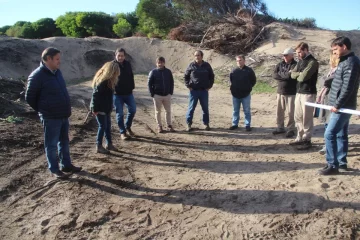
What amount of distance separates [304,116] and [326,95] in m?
0.52

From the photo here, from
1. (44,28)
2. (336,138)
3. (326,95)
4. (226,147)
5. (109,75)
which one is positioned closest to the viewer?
(336,138)

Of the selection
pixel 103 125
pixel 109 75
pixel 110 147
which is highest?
pixel 109 75

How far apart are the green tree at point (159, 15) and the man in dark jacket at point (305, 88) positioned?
17.1 metres

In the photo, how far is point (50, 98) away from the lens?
446 centimetres

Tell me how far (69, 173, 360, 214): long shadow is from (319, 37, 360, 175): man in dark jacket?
33.7 inches

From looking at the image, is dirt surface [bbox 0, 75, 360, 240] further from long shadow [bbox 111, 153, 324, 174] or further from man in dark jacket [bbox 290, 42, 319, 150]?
man in dark jacket [bbox 290, 42, 319, 150]

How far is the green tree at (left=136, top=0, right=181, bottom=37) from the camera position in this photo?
2189 centimetres

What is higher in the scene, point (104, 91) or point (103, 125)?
point (104, 91)

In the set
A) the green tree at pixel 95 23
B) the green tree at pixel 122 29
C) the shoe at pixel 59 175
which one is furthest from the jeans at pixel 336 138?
the green tree at pixel 95 23

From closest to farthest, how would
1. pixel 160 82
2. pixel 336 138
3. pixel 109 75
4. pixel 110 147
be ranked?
1. pixel 336 138
2. pixel 109 75
3. pixel 110 147
4. pixel 160 82

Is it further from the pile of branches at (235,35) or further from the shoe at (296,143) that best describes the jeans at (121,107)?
the pile of branches at (235,35)

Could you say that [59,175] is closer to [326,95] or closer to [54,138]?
[54,138]

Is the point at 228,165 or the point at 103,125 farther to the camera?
the point at 103,125

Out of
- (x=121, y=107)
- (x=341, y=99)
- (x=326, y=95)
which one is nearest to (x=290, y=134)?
(x=326, y=95)
